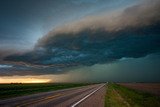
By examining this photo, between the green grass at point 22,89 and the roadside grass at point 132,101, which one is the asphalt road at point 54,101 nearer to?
the roadside grass at point 132,101

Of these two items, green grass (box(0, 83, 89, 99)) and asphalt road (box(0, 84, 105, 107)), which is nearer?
Answer: asphalt road (box(0, 84, 105, 107))

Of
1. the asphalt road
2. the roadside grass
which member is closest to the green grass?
the asphalt road

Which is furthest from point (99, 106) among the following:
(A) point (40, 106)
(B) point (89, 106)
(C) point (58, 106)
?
(A) point (40, 106)

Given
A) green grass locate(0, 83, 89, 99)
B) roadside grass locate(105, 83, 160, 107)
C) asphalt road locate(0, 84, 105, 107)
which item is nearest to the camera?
asphalt road locate(0, 84, 105, 107)

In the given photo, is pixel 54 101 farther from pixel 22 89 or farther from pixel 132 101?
pixel 22 89

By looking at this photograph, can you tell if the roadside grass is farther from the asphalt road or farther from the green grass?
the green grass

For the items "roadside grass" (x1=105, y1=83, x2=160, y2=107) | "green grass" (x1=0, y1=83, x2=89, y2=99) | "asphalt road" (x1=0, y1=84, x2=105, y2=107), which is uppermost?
"green grass" (x1=0, y1=83, x2=89, y2=99)

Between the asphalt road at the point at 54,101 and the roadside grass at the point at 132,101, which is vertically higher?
the asphalt road at the point at 54,101

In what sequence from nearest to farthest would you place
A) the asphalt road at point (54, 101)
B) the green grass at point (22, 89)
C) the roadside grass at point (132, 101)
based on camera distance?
the asphalt road at point (54, 101) → the roadside grass at point (132, 101) → the green grass at point (22, 89)

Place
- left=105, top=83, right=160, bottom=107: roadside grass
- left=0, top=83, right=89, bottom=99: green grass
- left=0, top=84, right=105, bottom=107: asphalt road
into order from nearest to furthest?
left=0, top=84, right=105, bottom=107: asphalt road < left=105, top=83, right=160, bottom=107: roadside grass < left=0, top=83, right=89, bottom=99: green grass

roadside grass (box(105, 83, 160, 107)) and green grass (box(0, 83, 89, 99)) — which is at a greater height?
green grass (box(0, 83, 89, 99))

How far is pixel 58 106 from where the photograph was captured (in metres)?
14.7

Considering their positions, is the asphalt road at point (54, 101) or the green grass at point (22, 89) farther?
the green grass at point (22, 89)

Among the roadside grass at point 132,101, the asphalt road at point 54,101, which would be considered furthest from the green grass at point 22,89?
the roadside grass at point 132,101
